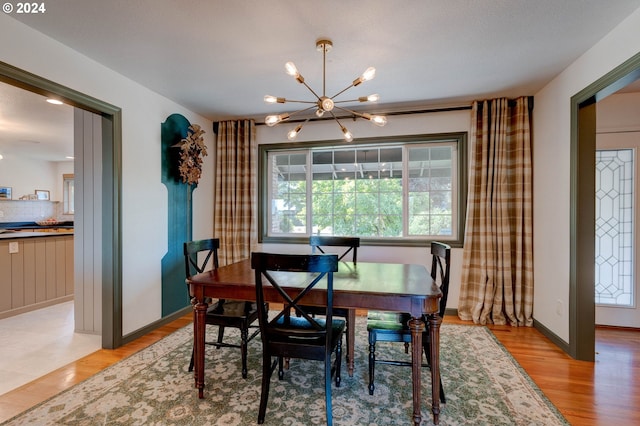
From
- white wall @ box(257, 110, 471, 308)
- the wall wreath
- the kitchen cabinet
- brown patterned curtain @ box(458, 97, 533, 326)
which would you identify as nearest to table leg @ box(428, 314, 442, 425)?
brown patterned curtain @ box(458, 97, 533, 326)

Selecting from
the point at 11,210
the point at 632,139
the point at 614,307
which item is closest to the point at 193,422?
the point at 614,307

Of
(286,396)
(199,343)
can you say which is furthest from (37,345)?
(286,396)

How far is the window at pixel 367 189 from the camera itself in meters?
3.81

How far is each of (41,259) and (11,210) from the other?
4.33 m

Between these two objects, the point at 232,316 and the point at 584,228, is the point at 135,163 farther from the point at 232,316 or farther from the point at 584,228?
the point at 584,228

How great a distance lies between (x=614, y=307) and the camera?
3334 mm

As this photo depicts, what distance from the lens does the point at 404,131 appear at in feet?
12.6

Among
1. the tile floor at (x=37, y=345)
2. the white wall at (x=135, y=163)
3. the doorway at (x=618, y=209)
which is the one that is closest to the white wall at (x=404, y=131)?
the doorway at (x=618, y=209)

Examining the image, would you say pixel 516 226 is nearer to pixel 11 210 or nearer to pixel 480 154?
pixel 480 154

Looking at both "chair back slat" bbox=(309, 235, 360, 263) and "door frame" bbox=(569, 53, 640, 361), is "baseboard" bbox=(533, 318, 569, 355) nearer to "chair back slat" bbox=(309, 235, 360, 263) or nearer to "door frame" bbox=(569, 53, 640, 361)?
"door frame" bbox=(569, 53, 640, 361)

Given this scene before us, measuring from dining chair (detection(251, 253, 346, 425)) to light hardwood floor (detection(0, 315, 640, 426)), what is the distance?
1.49 metres

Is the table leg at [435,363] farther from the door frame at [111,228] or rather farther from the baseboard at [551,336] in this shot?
the door frame at [111,228]

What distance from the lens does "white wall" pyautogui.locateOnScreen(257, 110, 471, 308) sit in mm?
3693

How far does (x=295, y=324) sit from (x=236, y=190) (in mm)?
2587
